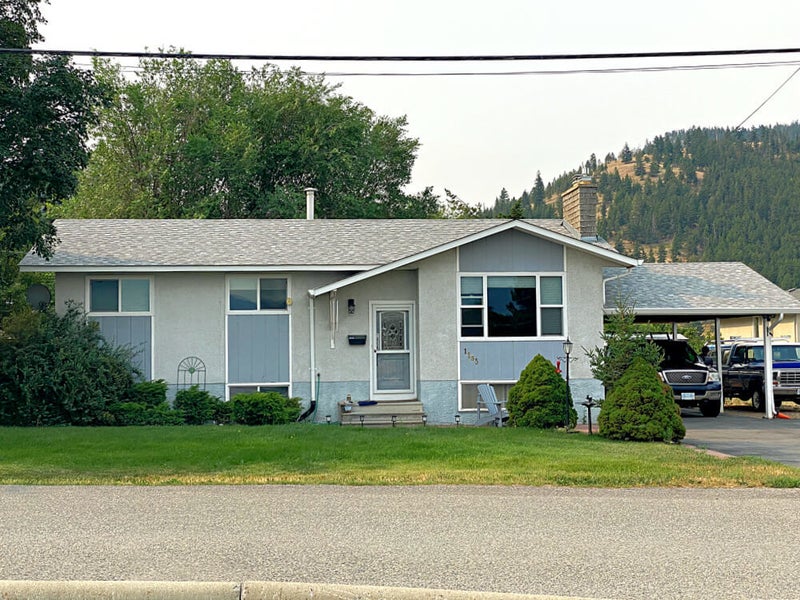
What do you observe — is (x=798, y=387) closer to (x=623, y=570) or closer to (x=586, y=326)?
(x=586, y=326)

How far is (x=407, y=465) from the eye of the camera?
1293 centimetres

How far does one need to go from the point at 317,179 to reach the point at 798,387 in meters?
20.7

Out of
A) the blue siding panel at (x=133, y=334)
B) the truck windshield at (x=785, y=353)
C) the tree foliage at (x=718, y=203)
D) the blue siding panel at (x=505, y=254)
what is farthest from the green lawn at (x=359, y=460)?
the tree foliage at (x=718, y=203)

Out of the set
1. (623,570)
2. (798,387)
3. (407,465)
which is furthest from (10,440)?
(798,387)

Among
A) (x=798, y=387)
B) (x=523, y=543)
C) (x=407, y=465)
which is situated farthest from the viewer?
(x=798, y=387)

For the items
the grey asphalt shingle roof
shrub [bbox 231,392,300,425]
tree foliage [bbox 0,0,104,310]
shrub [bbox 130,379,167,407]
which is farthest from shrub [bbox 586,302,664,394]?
tree foliage [bbox 0,0,104,310]

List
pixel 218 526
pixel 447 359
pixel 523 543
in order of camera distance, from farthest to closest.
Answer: pixel 447 359 < pixel 218 526 < pixel 523 543

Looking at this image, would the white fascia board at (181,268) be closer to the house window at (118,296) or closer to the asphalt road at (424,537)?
the house window at (118,296)

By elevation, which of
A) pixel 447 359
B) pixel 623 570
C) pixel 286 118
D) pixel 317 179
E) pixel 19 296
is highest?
pixel 286 118

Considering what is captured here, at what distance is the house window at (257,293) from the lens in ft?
68.6

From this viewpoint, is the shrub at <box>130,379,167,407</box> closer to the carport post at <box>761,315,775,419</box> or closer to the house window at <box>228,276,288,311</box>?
the house window at <box>228,276,288,311</box>

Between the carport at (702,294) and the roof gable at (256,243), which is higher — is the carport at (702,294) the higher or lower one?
the lower one

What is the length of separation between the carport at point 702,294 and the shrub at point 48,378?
1085 centimetres

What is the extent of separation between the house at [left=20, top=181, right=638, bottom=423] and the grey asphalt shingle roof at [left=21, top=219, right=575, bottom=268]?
84mm
